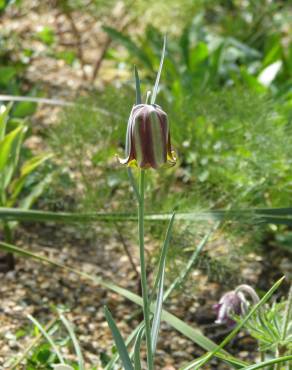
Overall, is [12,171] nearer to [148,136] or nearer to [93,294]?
[93,294]

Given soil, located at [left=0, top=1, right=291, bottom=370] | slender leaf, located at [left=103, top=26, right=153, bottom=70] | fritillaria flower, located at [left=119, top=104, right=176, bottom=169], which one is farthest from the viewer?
slender leaf, located at [left=103, top=26, right=153, bottom=70]

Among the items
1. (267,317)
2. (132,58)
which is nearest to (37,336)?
(267,317)

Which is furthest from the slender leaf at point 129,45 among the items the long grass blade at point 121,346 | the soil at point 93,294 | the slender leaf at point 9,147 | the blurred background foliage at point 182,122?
the long grass blade at point 121,346

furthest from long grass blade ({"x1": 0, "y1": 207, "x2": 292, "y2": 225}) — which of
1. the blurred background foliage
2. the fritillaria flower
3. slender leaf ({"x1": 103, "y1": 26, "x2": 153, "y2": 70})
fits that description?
slender leaf ({"x1": 103, "y1": 26, "x2": 153, "y2": 70})

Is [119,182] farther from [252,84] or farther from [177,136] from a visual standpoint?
[252,84]

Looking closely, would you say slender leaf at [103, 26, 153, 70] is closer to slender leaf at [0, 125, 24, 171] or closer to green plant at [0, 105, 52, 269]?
green plant at [0, 105, 52, 269]

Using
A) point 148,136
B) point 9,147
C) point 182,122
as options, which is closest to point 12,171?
point 9,147

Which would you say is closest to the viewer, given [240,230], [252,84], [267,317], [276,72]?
→ [267,317]

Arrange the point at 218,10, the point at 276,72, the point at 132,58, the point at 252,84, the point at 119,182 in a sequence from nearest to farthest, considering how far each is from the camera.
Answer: the point at 119,182 → the point at 252,84 → the point at 276,72 → the point at 132,58 → the point at 218,10
